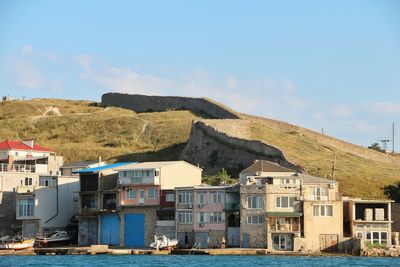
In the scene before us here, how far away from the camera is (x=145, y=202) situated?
91.4 m

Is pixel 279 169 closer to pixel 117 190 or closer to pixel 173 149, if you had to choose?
pixel 117 190

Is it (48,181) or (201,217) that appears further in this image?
(48,181)

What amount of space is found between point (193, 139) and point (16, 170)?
73.6 ft

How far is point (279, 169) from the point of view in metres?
91.1

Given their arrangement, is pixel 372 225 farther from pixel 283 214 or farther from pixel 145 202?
pixel 145 202

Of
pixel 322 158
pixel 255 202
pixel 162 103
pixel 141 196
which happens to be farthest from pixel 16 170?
pixel 162 103

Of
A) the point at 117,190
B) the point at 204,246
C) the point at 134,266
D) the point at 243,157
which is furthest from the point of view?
the point at 243,157

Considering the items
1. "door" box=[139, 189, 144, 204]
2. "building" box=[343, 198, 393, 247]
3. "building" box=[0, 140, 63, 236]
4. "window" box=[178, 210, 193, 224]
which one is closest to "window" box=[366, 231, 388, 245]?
"building" box=[343, 198, 393, 247]

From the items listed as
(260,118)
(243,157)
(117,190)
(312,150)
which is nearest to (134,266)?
(117,190)

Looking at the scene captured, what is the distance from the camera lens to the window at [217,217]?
87.2 metres

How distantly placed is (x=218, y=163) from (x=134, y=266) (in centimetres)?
4237

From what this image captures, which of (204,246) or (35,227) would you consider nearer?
(204,246)

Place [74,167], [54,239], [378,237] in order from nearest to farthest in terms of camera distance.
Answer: [378,237] → [54,239] → [74,167]

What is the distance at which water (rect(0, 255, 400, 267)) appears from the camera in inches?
2869
